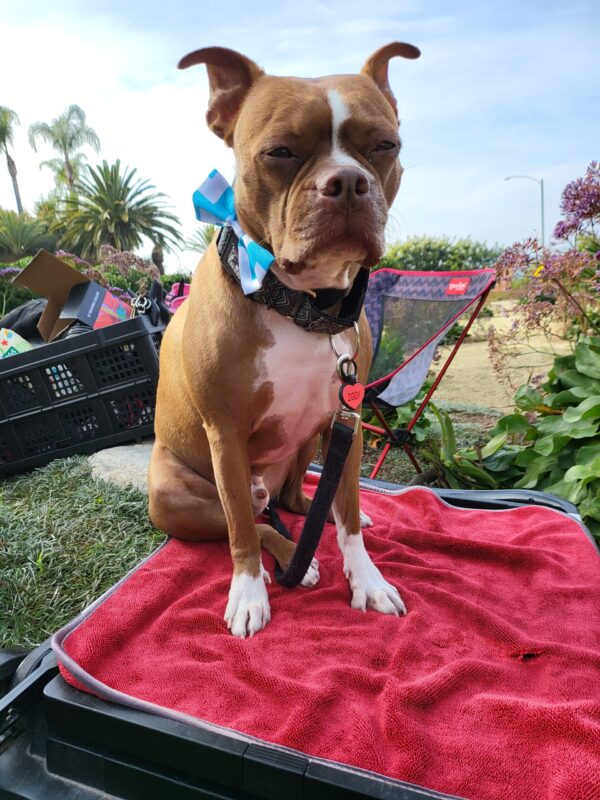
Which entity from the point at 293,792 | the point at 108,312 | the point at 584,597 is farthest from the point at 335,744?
the point at 108,312

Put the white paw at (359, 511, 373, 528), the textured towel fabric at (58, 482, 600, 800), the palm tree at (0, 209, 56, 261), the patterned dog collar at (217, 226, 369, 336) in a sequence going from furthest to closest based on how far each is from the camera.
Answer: the palm tree at (0, 209, 56, 261), the white paw at (359, 511, 373, 528), the patterned dog collar at (217, 226, 369, 336), the textured towel fabric at (58, 482, 600, 800)

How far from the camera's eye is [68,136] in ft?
174

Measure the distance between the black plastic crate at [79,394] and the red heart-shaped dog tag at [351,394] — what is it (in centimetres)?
165

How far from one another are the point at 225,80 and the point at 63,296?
230 cm

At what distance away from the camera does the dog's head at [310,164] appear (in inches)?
59.8

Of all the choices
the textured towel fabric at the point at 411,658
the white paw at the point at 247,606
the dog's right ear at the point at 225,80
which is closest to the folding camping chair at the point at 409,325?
the textured towel fabric at the point at 411,658

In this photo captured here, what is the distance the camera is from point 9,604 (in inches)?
86.3

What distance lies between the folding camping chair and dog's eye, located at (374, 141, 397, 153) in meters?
1.66

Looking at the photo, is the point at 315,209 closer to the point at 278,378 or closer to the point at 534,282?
the point at 278,378

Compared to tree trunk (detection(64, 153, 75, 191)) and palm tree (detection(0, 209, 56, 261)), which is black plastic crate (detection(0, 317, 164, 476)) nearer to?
palm tree (detection(0, 209, 56, 261))

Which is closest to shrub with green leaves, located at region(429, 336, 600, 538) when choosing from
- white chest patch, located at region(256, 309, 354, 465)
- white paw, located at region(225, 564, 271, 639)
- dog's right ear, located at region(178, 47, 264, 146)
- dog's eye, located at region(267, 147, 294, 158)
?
white chest patch, located at region(256, 309, 354, 465)

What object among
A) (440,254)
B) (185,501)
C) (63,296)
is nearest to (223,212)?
(185,501)

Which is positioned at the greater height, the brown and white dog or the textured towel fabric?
the brown and white dog

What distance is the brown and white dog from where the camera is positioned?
5.14 feet
